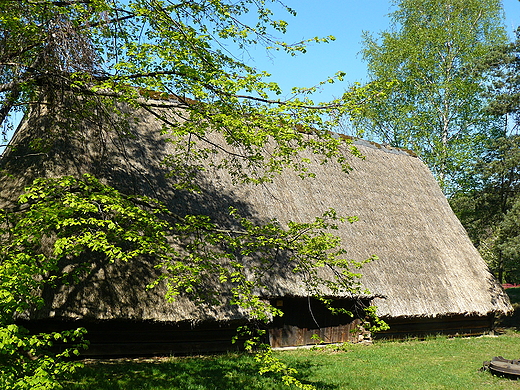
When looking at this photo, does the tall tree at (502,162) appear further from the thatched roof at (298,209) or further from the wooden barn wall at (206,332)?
the wooden barn wall at (206,332)

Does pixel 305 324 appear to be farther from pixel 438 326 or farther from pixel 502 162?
pixel 502 162

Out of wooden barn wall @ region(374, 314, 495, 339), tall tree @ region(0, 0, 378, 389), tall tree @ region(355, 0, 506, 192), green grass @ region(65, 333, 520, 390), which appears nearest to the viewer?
tall tree @ region(0, 0, 378, 389)

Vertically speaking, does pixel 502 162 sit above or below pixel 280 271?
above

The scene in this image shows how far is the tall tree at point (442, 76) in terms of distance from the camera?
23.9 meters

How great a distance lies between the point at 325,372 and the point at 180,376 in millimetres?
2863

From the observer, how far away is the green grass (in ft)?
24.6

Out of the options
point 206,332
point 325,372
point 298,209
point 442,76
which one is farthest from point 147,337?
point 442,76

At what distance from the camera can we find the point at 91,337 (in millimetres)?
8695

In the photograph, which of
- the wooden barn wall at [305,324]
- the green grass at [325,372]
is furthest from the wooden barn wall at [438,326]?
the green grass at [325,372]

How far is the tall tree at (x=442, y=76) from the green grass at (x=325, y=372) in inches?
578

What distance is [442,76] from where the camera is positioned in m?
24.7

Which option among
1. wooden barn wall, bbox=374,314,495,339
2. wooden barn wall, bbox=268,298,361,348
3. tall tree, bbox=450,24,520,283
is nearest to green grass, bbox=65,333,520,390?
wooden barn wall, bbox=268,298,361,348

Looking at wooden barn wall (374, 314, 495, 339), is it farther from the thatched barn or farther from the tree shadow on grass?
the tree shadow on grass

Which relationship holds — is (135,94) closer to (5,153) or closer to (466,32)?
(5,153)
